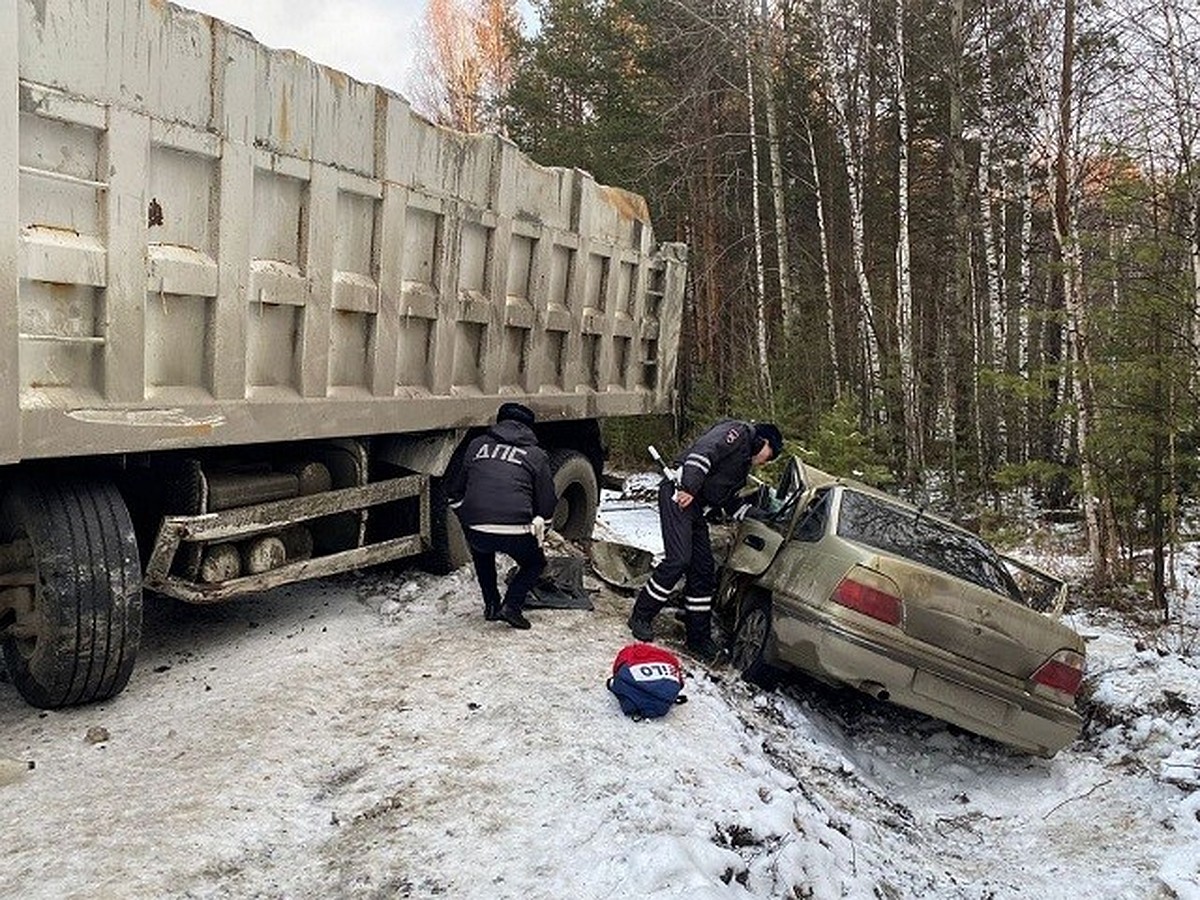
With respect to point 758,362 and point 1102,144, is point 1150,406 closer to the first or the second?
point 1102,144

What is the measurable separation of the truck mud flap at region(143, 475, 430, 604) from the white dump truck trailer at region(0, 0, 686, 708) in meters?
0.01

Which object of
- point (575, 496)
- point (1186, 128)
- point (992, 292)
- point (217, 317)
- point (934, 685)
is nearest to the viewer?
point (217, 317)

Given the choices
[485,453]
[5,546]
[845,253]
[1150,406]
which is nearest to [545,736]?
[485,453]

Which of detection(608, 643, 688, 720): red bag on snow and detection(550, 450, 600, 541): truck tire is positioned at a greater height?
detection(550, 450, 600, 541): truck tire

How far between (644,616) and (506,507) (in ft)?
3.44

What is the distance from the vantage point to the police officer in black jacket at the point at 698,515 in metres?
5.63

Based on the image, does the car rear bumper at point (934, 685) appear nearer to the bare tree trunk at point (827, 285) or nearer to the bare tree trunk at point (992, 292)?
the bare tree trunk at point (992, 292)

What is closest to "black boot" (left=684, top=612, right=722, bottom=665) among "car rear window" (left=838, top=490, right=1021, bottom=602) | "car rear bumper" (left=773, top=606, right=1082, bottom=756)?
"car rear bumper" (left=773, top=606, right=1082, bottom=756)

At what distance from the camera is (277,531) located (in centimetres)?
517

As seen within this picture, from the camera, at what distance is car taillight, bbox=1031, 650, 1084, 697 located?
16.1ft

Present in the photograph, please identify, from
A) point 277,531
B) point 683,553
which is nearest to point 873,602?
point 683,553

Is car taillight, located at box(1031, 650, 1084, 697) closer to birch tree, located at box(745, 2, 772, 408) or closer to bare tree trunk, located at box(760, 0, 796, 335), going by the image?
birch tree, located at box(745, 2, 772, 408)

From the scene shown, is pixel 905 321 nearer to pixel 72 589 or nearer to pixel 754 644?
pixel 754 644

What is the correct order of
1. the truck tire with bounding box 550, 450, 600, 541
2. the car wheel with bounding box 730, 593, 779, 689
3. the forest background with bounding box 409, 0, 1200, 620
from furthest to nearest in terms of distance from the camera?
the forest background with bounding box 409, 0, 1200, 620 → the truck tire with bounding box 550, 450, 600, 541 → the car wheel with bounding box 730, 593, 779, 689
